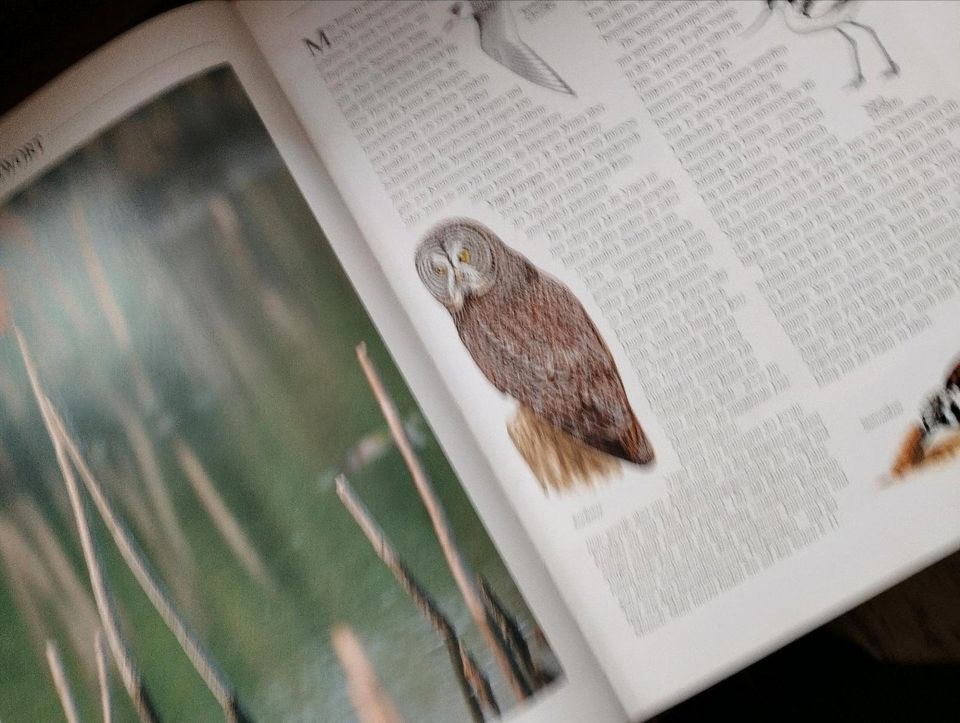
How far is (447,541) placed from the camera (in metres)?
0.35

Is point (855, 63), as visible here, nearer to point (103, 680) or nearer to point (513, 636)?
point (513, 636)

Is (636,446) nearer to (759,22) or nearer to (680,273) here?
(680,273)

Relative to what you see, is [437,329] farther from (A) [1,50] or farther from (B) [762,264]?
(A) [1,50]

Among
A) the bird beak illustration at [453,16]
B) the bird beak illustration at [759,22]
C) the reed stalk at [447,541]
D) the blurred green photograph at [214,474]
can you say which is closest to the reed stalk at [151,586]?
the blurred green photograph at [214,474]

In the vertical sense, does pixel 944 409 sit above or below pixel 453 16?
below

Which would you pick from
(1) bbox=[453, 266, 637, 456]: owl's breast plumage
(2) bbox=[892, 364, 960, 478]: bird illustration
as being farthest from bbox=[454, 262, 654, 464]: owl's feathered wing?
(2) bbox=[892, 364, 960, 478]: bird illustration

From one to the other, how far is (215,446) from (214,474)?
13 mm

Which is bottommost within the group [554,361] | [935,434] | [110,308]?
[935,434]

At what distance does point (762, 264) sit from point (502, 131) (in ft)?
0.45

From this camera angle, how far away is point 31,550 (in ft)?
1.22

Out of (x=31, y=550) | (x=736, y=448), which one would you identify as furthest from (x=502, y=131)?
(x=31, y=550)

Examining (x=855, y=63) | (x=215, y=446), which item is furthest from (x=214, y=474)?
(x=855, y=63)

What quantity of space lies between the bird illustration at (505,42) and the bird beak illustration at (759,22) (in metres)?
0.09

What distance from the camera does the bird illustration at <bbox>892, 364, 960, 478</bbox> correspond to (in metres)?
0.33
